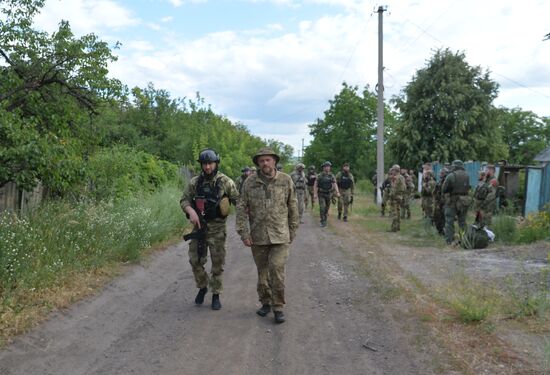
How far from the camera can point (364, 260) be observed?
9570 mm

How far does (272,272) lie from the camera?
5883mm

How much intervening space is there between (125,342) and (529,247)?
26.3 ft

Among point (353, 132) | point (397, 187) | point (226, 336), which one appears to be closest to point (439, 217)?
point (397, 187)

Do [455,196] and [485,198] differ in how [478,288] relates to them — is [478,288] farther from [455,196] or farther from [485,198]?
[485,198]

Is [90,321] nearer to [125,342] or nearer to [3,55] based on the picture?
Result: [125,342]

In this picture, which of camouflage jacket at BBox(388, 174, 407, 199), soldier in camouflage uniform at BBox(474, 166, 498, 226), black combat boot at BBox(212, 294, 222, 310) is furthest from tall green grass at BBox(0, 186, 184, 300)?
soldier in camouflage uniform at BBox(474, 166, 498, 226)

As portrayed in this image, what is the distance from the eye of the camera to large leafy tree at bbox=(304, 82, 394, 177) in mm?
44875

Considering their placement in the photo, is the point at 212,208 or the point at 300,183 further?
the point at 300,183

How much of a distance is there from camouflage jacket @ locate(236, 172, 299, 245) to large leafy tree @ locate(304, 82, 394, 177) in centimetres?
3900

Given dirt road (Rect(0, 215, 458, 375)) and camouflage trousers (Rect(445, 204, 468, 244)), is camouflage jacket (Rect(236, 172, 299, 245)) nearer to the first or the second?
dirt road (Rect(0, 215, 458, 375))

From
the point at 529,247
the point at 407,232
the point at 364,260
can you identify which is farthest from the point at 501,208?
the point at 364,260

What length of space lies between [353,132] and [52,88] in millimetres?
38296

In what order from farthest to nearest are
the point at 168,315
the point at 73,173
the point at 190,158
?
the point at 190,158 → the point at 73,173 → the point at 168,315

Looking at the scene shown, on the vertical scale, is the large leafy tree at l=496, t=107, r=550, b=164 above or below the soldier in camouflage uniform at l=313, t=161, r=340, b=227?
above
